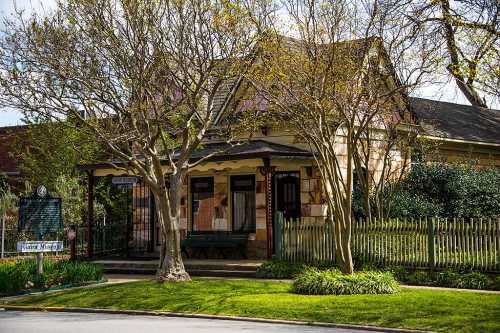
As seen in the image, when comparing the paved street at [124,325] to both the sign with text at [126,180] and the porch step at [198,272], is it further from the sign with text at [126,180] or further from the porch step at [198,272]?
the sign with text at [126,180]

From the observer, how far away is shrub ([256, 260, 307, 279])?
1934 cm

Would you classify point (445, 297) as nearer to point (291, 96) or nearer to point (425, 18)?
point (291, 96)

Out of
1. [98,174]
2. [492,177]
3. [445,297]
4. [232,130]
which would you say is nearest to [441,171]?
[492,177]

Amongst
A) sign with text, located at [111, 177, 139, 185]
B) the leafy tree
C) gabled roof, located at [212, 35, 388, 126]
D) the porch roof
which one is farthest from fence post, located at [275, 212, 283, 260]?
the leafy tree

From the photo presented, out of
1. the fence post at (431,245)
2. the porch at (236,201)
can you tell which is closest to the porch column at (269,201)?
the porch at (236,201)

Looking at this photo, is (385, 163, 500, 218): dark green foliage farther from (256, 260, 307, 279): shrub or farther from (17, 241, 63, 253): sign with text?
(17, 241, 63, 253): sign with text

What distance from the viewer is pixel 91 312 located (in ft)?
50.4

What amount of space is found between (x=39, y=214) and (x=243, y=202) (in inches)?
310

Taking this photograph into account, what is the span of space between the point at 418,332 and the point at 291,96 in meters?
7.03

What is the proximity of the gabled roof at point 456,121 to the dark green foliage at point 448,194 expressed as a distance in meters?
2.03

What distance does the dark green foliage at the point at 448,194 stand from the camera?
23.1m

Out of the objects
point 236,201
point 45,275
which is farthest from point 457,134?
point 45,275

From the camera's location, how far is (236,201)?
82.0 ft

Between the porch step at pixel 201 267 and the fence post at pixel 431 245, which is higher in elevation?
the fence post at pixel 431 245
